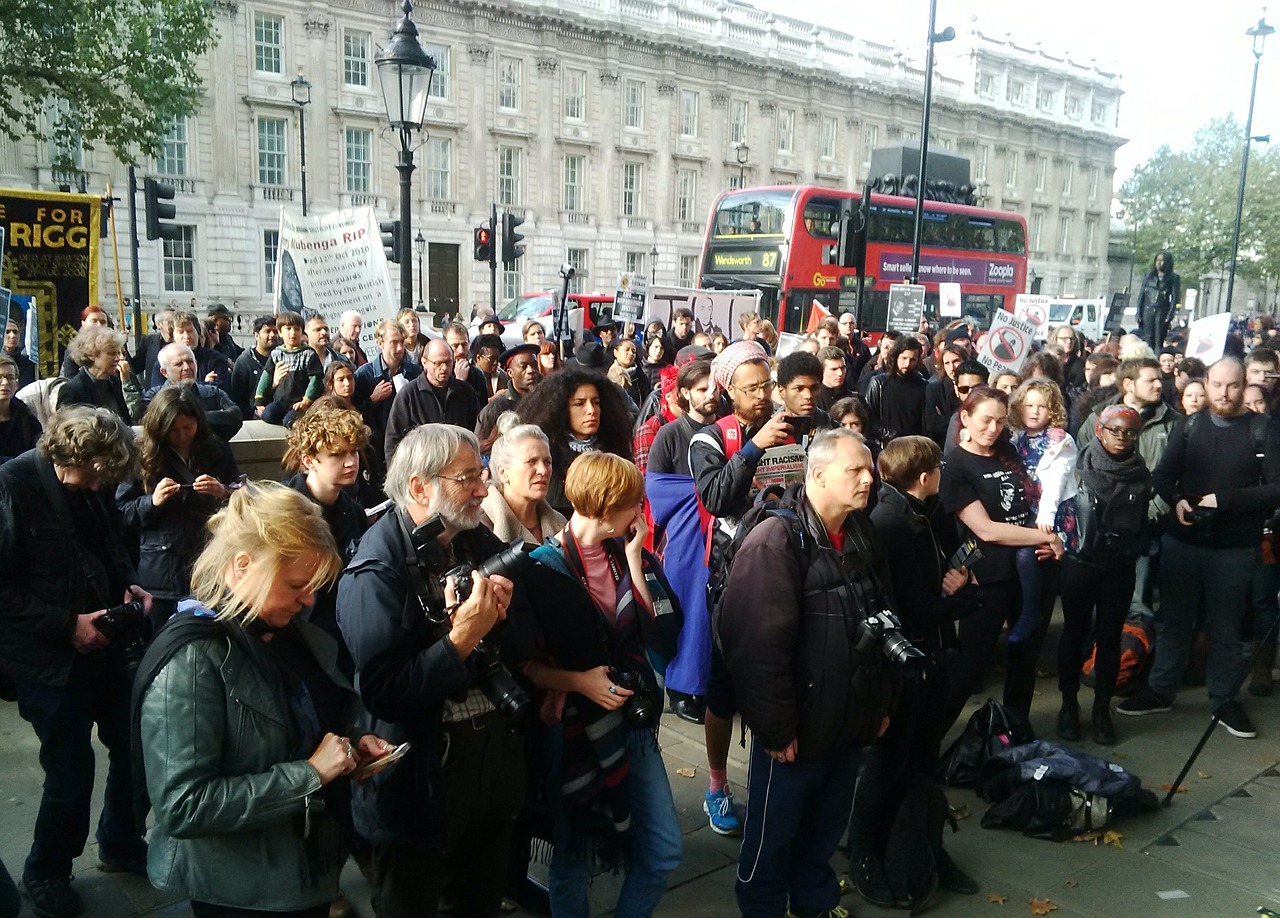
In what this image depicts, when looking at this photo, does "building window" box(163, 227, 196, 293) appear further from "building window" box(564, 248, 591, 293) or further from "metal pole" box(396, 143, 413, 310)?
"metal pole" box(396, 143, 413, 310)

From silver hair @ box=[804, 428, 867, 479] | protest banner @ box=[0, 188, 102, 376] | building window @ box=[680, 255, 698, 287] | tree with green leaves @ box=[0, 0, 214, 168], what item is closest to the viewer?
silver hair @ box=[804, 428, 867, 479]

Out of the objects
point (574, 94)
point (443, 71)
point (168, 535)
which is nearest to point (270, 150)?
point (443, 71)

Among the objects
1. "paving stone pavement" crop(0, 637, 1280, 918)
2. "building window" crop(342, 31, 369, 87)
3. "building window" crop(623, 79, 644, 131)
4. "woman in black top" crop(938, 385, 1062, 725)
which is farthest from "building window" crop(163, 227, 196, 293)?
"woman in black top" crop(938, 385, 1062, 725)

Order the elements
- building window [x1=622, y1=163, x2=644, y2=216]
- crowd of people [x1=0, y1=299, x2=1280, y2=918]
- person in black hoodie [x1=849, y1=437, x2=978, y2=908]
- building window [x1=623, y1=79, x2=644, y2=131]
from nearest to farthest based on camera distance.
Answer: crowd of people [x1=0, y1=299, x2=1280, y2=918] → person in black hoodie [x1=849, y1=437, x2=978, y2=908] → building window [x1=623, y1=79, x2=644, y2=131] → building window [x1=622, y1=163, x2=644, y2=216]

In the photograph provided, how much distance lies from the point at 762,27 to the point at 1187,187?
22830mm

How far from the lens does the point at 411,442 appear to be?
2.83 m

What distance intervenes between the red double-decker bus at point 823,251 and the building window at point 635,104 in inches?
791

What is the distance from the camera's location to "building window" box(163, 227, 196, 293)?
3347 centimetres

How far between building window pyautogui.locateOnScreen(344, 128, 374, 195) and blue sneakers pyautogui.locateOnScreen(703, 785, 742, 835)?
1431 inches

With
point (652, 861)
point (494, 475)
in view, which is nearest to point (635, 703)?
point (652, 861)

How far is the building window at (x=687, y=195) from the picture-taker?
4466 cm

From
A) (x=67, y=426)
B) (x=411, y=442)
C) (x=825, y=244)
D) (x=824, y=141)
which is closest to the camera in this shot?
(x=411, y=442)

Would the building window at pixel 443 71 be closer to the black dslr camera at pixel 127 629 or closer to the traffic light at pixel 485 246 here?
the traffic light at pixel 485 246

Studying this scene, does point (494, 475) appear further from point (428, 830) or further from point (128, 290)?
point (128, 290)
